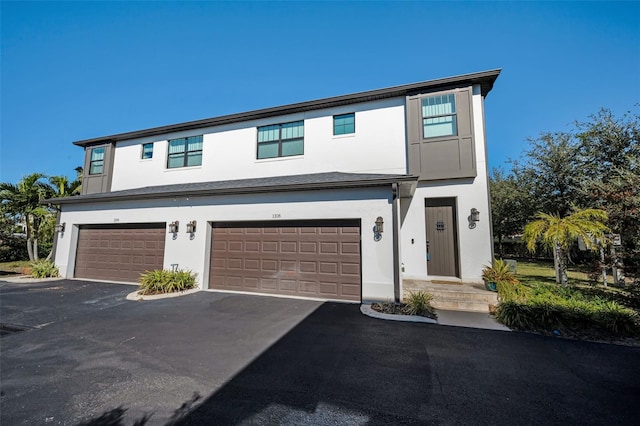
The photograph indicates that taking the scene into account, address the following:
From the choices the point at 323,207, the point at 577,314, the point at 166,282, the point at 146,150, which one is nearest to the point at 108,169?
the point at 146,150

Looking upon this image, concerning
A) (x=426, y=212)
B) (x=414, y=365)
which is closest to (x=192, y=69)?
(x=426, y=212)

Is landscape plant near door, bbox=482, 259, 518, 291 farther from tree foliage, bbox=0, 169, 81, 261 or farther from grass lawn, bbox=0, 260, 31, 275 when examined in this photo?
tree foliage, bbox=0, 169, 81, 261

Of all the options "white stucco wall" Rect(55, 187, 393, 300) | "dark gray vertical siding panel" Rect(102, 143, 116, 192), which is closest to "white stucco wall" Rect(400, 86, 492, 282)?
"white stucco wall" Rect(55, 187, 393, 300)

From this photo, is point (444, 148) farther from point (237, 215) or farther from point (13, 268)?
point (13, 268)

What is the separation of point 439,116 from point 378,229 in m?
4.84

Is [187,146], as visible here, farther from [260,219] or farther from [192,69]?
[260,219]

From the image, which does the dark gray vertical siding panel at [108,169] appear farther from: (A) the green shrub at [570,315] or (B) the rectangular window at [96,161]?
(A) the green shrub at [570,315]

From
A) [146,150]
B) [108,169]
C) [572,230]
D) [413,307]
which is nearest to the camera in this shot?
[413,307]

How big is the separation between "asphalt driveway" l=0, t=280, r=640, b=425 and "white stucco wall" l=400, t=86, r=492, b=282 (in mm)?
3298

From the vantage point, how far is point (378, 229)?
6816mm

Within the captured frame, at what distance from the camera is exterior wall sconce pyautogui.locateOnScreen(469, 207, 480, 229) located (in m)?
7.89

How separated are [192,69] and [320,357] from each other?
42.7 ft

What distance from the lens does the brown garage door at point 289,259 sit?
7191 mm

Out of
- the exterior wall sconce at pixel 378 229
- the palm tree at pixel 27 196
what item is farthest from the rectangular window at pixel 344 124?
the palm tree at pixel 27 196
